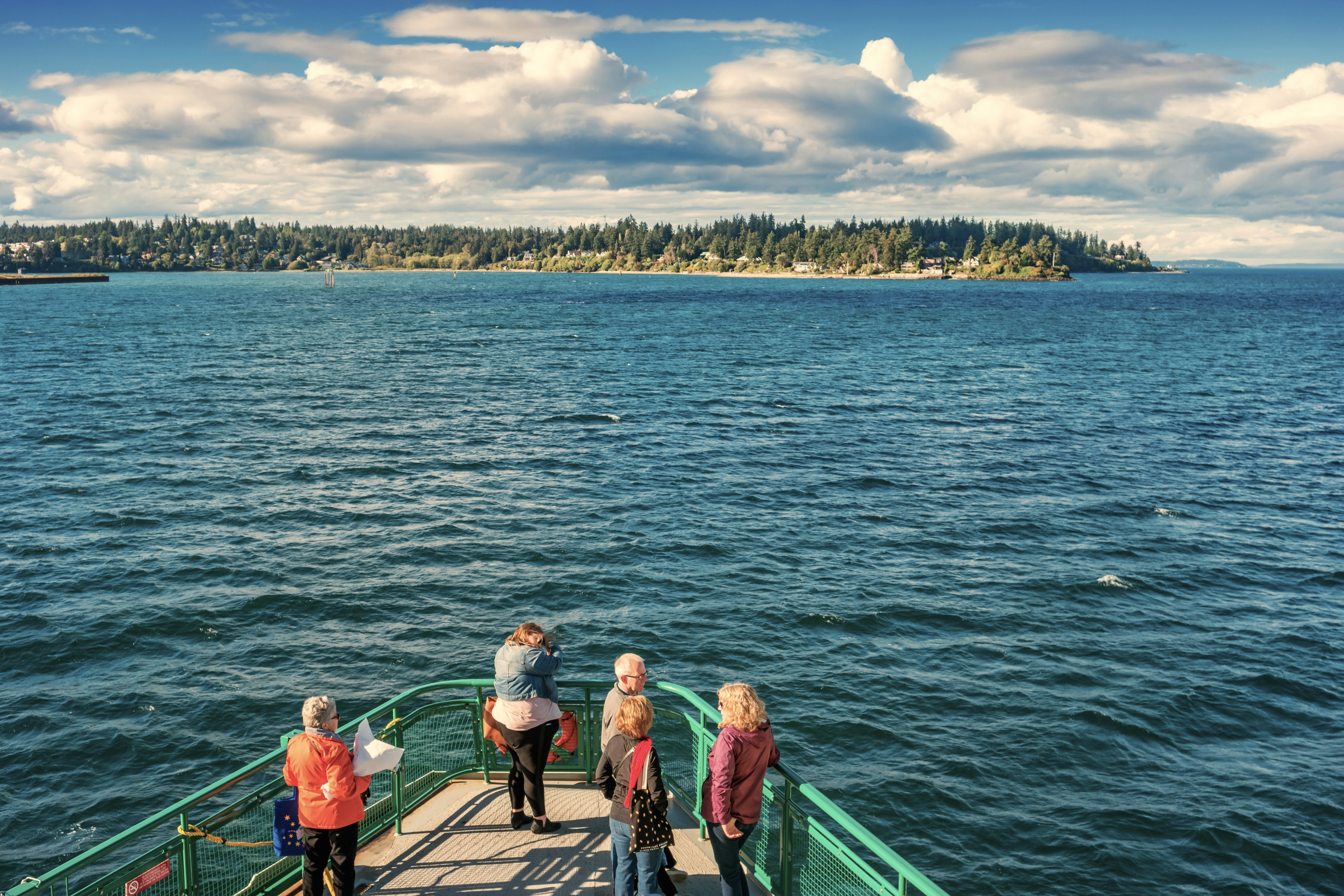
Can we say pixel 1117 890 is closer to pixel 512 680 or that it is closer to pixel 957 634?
pixel 957 634

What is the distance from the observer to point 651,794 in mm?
6996

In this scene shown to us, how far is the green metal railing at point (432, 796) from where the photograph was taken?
6.85m

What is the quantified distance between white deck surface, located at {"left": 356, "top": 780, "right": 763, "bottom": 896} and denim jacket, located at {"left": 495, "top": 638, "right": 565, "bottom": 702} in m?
1.55

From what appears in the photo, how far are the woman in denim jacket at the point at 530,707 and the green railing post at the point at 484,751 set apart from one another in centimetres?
112

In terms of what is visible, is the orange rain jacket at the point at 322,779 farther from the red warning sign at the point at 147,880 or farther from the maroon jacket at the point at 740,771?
the maroon jacket at the point at 740,771

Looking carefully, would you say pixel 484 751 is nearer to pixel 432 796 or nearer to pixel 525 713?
pixel 432 796

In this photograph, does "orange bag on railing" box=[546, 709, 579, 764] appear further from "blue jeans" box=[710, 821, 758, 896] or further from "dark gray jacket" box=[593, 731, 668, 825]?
"blue jeans" box=[710, 821, 758, 896]

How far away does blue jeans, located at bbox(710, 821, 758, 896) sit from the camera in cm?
719

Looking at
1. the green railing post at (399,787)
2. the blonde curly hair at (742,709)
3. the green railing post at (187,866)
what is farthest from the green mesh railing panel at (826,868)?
the green railing post at (187,866)

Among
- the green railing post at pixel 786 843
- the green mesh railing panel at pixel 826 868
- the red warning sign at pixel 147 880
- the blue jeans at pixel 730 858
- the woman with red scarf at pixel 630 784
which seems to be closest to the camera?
the red warning sign at pixel 147 880

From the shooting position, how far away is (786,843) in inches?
312

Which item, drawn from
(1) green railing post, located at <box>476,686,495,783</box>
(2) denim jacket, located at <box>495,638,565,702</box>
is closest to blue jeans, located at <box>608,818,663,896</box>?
(2) denim jacket, located at <box>495,638,565,702</box>

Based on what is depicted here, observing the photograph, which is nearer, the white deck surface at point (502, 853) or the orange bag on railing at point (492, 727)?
the white deck surface at point (502, 853)

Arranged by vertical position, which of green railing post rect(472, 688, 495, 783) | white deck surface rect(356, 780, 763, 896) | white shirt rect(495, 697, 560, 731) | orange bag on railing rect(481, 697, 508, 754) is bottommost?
white deck surface rect(356, 780, 763, 896)
